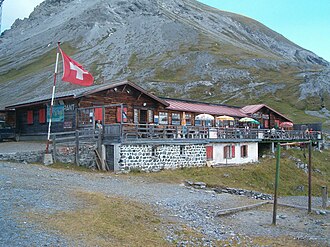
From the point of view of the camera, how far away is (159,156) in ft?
87.6

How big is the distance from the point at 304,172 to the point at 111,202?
27063mm

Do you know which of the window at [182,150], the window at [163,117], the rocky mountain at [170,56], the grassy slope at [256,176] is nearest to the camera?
the grassy slope at [256,176]

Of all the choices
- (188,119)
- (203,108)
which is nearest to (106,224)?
(188,119)

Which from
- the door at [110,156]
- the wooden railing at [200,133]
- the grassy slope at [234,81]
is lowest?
the door at [110,156]

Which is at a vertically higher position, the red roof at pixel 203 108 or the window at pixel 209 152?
the red roof at pixel 203 108

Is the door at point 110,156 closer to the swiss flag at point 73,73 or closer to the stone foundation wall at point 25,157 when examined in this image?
the stone foundation wall at point 25,157

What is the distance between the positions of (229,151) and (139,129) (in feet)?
37.7

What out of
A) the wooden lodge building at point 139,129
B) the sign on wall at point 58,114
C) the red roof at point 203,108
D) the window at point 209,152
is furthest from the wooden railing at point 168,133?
the red roof at point 203,108

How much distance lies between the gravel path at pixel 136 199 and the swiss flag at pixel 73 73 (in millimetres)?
6311

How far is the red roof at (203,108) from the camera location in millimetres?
40391

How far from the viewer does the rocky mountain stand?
90.6 m

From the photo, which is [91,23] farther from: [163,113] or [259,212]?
[259,212]

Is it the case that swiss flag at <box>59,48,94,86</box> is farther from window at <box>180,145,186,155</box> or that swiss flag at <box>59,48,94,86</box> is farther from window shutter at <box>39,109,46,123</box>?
window shutter at <box>39,109,46,123</box>

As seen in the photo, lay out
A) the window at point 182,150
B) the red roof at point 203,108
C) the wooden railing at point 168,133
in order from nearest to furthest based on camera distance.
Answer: the wooden railing at point 168,133 < the window at point 182,150 < the red roof at point 203,108
